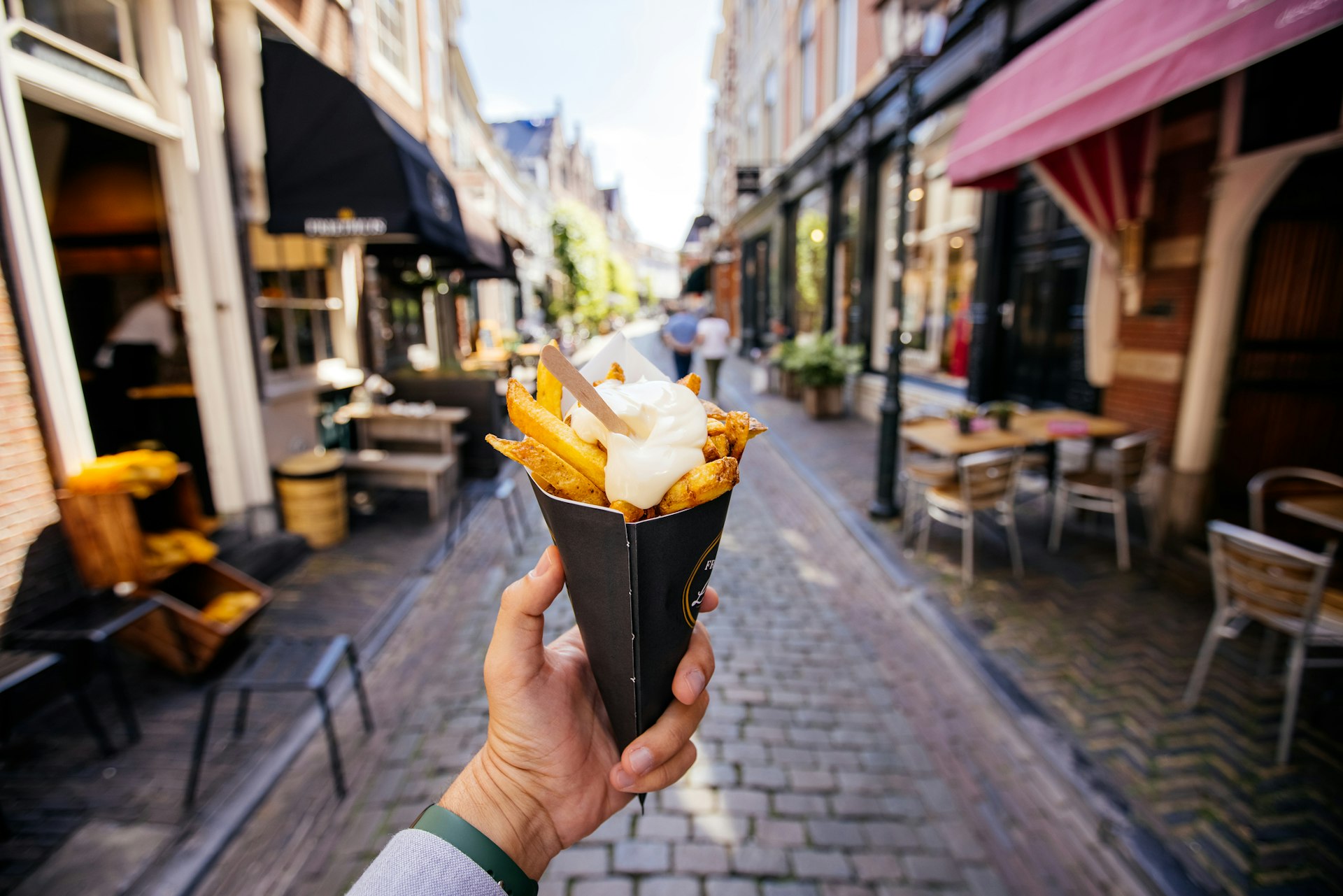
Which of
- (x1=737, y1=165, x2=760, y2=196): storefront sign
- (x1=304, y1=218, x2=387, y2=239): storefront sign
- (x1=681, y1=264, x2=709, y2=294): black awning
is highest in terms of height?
(x1=737, y1=165, x2=760, y2=196): storefront sign

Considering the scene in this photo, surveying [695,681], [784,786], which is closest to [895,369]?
[784,786]

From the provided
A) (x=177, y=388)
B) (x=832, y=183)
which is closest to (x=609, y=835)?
(x=177, y=388)

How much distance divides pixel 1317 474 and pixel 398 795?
18.1 feet

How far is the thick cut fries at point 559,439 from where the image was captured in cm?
118

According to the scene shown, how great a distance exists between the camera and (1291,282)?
4.67 m

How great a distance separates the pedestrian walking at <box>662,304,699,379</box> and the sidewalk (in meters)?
7.16

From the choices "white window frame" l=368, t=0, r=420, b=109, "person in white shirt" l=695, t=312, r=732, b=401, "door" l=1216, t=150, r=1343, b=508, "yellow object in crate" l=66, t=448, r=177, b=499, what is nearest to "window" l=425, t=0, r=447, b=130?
"white window frame" l=368, t=0, r=420, b=109

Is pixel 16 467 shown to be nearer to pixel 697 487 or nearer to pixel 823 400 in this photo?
pixel 697 487

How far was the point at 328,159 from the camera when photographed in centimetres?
527

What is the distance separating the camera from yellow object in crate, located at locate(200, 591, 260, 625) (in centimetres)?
388

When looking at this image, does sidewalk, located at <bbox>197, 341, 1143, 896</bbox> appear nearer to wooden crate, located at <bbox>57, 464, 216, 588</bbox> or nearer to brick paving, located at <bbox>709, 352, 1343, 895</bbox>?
brick paving, located at <bbox>709, 352, 1343, 895</bbox>

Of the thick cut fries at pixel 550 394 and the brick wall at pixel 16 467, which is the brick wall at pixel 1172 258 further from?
the brick wall at pixel 16 467

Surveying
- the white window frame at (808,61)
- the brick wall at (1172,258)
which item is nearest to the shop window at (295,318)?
the brick wall at (1172,258)

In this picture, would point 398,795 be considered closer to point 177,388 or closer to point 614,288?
point 177,388
